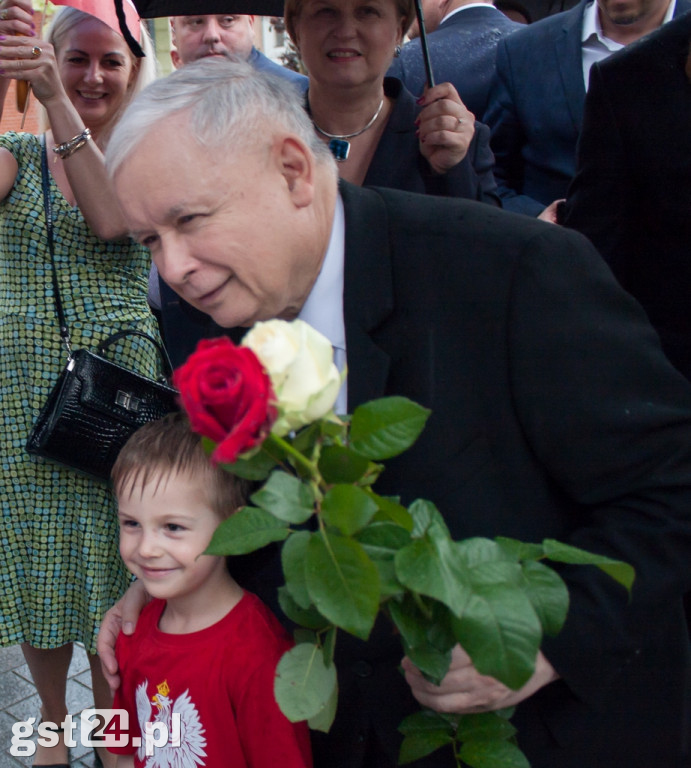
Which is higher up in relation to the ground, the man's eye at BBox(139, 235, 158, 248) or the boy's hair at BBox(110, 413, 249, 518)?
the man's eye at BBox(139, 235, 158, 248)

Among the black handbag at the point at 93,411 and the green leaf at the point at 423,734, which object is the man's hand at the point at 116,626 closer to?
the black handbag at the point at 93,411

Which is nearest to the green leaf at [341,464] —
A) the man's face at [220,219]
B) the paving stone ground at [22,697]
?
the man's face at [220,219]

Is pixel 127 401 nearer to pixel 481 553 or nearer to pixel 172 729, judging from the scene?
pixel 172 729

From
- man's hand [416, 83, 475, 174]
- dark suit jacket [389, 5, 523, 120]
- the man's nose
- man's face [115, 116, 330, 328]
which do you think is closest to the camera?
man's face [115, 116, 330, 328]

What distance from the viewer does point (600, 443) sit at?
1322mm

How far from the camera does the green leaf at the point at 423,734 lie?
4.25 feet

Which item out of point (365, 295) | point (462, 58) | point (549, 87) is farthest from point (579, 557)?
point (462, 58)

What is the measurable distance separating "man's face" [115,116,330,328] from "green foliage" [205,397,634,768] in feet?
1.30

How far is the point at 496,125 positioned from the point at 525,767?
244 cm

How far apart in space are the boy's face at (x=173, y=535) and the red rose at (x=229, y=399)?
90cm

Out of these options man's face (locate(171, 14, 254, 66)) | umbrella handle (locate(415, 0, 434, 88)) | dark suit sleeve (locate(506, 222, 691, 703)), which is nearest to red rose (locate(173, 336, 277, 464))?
dark suit sleeve (locate(506, 222, 691, 703))

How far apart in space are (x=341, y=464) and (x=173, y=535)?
875 mm

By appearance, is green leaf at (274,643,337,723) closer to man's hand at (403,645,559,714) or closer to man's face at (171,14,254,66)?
man's hand at (403,645,559,714)

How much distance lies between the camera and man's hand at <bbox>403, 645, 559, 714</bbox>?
1.24 m
